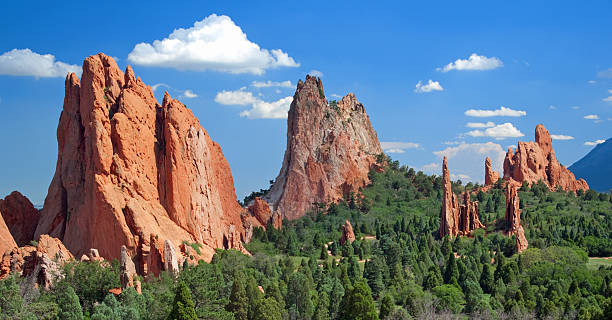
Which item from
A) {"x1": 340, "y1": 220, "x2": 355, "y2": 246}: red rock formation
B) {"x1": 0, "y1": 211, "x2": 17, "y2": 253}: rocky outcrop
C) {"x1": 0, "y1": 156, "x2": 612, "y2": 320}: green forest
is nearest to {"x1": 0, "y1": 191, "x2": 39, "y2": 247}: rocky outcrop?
{"x1": 0, "y1": 211, "x2": 17, "y2": 253}: rocky outcrop

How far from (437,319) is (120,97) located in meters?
34.1

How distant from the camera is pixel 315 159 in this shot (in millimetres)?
127062

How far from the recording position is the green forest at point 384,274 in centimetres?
5281

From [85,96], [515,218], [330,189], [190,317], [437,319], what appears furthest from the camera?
[330,189]

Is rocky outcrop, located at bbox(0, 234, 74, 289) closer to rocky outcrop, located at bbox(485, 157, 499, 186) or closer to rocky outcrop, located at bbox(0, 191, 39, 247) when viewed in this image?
rocky outcrop, located at bbox(0, 191, 39, 247)

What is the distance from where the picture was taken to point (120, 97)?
7100 cm

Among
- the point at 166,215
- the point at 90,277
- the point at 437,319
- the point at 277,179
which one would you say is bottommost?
the point at 437,319

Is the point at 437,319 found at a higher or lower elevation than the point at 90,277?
lower

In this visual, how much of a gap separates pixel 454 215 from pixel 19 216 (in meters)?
54.8

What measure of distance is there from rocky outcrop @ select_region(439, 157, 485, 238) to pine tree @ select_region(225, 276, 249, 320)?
47429mm

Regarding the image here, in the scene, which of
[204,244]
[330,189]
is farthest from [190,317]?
[330,189]

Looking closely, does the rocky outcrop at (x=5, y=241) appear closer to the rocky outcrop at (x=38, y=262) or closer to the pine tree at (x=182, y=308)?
the rocky outcrop at (x=38, y=262)

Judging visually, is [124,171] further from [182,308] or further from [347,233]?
[347,233]

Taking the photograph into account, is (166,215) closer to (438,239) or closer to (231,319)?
(231,319)
